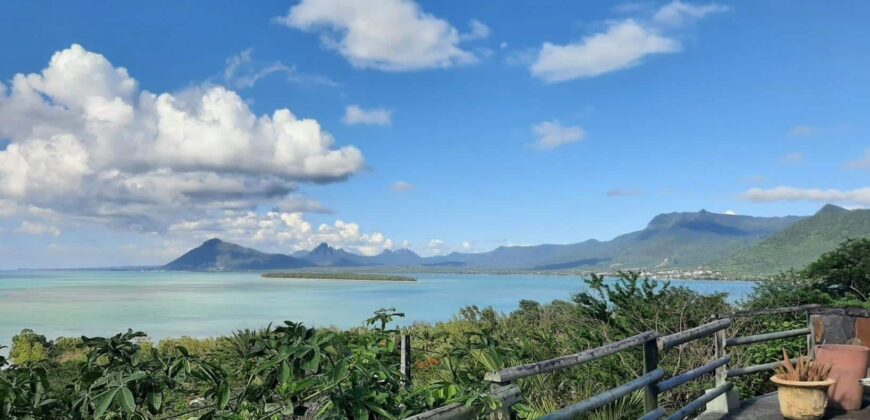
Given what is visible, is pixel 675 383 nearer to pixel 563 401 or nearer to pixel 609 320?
pixel 563 401

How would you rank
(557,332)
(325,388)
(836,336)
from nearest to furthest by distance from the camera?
(325,388) → (836,336) → (557,332)

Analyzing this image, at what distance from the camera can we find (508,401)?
9.25ft

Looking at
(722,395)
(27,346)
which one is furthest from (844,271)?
(27,346)

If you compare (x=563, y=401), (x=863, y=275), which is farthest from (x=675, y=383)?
(x=863, y=275)

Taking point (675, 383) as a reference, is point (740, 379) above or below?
below

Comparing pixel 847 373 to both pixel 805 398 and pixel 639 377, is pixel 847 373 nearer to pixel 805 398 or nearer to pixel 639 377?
pixel 805 398

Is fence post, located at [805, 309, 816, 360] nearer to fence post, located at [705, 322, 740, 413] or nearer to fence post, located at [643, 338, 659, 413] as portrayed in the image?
fence post, located at [705, 322, 740, 413]

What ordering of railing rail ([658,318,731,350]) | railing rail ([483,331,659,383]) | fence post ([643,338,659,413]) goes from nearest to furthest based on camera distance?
railing rail ([483,331,659,383]) < fence post ([643,338,659,413]) < railing rail ([658,318,731,350])

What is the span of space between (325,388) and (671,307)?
9181 mm


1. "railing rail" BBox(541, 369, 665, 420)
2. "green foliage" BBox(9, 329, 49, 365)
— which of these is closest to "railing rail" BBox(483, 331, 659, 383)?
"railing rail" BBox(541, 369, 665, 420)

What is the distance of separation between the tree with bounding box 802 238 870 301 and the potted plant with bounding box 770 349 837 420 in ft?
35.1

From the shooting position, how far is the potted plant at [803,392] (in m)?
6.00

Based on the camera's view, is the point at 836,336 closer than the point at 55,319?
Yes

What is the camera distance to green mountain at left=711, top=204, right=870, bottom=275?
324 feet
